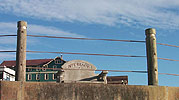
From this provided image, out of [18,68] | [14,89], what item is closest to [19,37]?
[18,68]

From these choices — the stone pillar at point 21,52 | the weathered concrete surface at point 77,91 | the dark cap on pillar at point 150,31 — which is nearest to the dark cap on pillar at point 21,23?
the stone pillar at point 21,52

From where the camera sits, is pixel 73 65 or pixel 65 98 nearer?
pixel 65 98

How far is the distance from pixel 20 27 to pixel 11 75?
1492 centimetres

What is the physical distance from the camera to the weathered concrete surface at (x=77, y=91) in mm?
5344

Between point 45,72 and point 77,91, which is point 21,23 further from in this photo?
point 45,72

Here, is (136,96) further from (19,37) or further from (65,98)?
(19,37)

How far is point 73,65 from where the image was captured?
15.7 m

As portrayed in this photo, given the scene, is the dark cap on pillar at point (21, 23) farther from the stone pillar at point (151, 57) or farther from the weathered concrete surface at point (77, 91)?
the stone pillar at point (151, 57)

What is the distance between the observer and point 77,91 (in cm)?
558

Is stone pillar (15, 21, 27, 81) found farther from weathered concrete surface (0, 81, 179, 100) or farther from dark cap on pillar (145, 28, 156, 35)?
dark cap on pillar (145, 28, 156, 35)

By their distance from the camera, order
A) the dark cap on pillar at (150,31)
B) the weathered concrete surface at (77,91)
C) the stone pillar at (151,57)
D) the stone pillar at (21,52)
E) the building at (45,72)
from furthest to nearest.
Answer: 1. the building at (45,72)
2. the dark cap on pillar at (150,31)
3. the stone pillar at (151,57)
4. the stone pillar at (21,52)
5. the weathered concrete surface at (77,91)

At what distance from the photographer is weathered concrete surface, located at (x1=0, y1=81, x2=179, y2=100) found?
534 cm

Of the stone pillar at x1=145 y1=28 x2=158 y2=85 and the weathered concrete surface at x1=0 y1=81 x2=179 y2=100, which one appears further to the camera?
the stone pillar at x1=145 y1=28 x2=158 y2=85

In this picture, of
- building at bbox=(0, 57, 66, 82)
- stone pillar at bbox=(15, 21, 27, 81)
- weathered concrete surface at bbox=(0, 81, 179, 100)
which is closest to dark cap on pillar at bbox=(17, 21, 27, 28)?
stone pillar at bbox=(15, 21, 27, 81)
